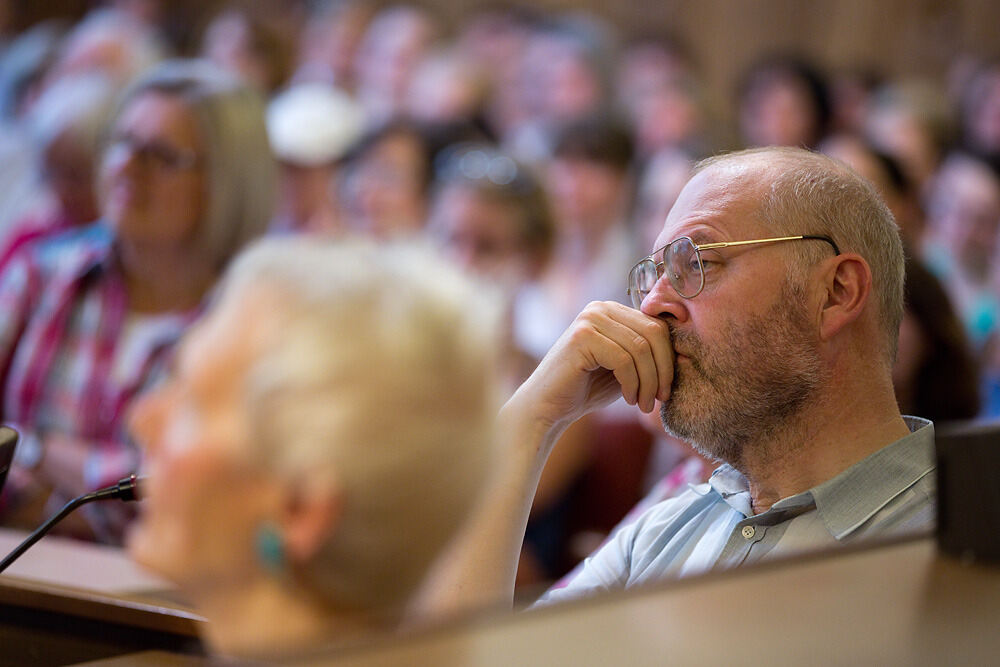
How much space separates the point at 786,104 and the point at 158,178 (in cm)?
314

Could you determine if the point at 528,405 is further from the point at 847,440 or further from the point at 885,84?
the point at 885,84

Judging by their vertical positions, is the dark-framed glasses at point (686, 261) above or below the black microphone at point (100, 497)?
above

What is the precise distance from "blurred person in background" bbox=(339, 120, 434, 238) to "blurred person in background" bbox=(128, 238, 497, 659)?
2.74m

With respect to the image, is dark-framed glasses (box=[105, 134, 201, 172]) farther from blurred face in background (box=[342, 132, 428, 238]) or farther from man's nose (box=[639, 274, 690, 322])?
man's nose (box=[639, 274, 690, 322])

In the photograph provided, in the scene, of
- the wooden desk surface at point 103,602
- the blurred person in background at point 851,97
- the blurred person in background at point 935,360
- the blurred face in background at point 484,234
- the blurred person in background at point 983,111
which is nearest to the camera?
the wooden desk surface at point 103,602

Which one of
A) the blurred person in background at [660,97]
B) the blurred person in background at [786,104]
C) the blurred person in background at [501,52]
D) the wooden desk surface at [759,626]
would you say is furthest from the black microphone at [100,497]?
the blurred person in background at [501,52]

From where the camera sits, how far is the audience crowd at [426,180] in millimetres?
2414

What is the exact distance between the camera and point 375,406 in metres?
0.72

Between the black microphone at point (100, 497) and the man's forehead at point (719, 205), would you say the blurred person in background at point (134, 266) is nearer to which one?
the black microphone at point (100, 497)

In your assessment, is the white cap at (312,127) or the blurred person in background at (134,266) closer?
the blurred person in background at (134,266)

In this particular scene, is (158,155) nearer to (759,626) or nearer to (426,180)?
(426,180)

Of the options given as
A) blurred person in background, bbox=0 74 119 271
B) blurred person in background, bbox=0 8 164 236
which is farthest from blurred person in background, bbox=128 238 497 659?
blurred person in background, bbox=0 8 164 236

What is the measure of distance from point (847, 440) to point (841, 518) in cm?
11

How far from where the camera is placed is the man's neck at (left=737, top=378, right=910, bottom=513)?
4.55ft
